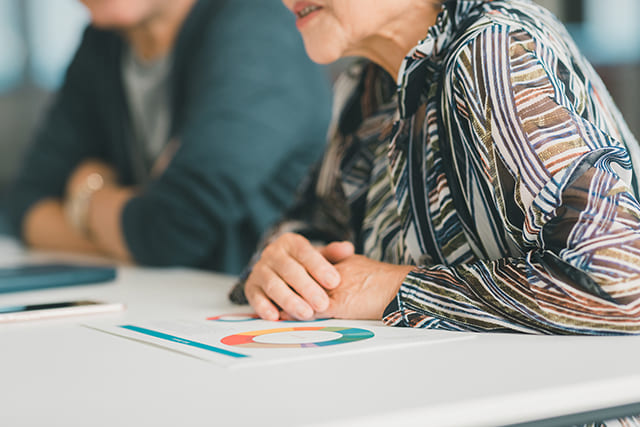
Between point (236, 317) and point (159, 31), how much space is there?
1.18 m

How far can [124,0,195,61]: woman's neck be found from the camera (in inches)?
71.9

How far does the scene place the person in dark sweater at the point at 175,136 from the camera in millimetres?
1579

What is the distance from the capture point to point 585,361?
616 millimetres

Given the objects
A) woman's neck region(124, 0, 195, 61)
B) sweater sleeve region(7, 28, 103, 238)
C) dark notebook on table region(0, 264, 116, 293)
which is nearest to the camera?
dark notebook on table region(0, 264, 116, 293)

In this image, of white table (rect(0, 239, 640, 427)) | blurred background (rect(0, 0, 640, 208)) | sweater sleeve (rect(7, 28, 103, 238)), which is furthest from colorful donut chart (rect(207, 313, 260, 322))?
blurred background (rect(0, 0, 640, 208))

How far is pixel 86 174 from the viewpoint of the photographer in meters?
1.95

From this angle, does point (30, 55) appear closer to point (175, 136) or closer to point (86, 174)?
point (86, 174)

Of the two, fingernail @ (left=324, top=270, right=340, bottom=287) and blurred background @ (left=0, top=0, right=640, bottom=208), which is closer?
fingernail @ (left=324, top=270, right=340, bottom=287)

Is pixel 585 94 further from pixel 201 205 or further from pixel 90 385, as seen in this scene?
pixel 201 205

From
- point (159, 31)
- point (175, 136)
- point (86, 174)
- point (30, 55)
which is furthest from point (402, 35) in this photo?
point (30, 55)

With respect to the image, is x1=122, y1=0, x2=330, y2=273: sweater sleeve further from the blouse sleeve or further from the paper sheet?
the blouse sleeve

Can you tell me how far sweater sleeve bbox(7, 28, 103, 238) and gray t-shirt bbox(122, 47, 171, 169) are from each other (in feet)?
0.60

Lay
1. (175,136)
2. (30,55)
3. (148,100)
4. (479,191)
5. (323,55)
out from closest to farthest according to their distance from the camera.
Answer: (479,191)
(323,55)
(175,136)
(148,100)
(30,55)

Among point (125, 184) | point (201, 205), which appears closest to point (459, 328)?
point (201, 205)
